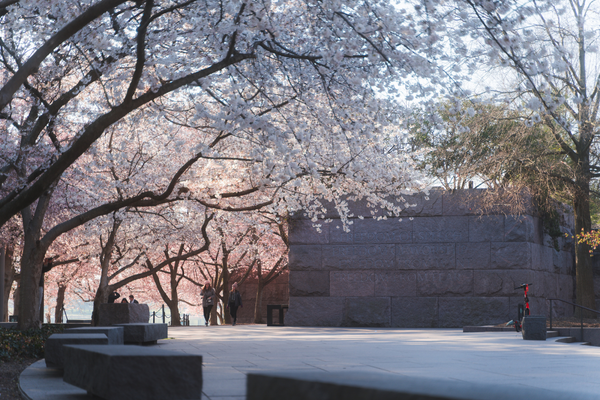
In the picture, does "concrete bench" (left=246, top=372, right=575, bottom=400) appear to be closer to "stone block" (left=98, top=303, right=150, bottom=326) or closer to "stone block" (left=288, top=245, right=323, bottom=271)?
"stone block" (left=98, top=303, right=150, bottom=326)

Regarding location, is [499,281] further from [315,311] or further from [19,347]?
[19,347]

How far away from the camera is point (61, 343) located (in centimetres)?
721

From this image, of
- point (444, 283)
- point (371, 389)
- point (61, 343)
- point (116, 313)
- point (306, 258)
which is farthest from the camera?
point (306, 258)

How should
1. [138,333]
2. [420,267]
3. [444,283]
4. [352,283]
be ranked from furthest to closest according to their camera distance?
[352,283], [420,267], [444,283], [138,333]

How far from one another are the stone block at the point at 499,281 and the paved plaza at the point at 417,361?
5603 mm

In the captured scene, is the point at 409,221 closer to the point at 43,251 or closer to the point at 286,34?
the point at 286,34

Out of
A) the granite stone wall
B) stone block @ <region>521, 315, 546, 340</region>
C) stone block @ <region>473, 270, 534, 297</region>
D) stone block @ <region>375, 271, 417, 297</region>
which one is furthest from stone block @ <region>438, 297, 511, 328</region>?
stone block @ <region>521, 315, 546, 340</region>

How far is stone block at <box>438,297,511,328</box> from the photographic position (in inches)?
699

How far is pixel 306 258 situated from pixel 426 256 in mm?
3722

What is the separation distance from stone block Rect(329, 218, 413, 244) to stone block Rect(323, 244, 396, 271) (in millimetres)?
187

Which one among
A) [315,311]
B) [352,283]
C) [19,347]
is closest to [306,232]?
[352,283]

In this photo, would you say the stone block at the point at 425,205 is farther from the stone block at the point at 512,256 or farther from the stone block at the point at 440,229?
the stone block at the point at 512,256

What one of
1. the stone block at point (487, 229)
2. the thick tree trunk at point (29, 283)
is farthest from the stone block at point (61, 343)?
the stone block at point (487, 229)

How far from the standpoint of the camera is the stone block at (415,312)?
18.2 m
